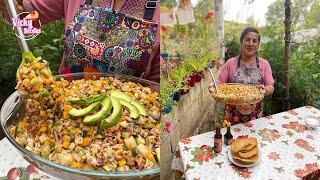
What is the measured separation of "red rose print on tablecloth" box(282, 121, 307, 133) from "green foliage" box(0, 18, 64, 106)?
61 centimetres

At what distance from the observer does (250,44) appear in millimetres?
742

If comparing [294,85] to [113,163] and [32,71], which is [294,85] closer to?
[113,163]

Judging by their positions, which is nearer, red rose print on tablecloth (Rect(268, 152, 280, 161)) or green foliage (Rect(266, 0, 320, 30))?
green foliage (Rect(266, 0, 320, 30))

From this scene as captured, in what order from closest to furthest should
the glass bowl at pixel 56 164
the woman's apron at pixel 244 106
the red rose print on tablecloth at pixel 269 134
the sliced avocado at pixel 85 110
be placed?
the glass bowl at pixel 56 164, the sliced avocado at pixel 85 110, the woman's apron at pixel 244 106, the red rose print on tablecloth at pixel 269 134

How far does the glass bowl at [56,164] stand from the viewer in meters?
0.58

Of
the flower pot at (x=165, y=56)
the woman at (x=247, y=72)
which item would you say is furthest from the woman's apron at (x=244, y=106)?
the flower pot at (x=165, y=56)

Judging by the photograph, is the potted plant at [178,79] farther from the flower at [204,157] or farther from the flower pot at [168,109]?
the flower at [204,157]

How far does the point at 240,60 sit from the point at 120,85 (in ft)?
0.90

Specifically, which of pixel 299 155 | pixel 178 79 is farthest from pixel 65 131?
Answer: pixel 299 155

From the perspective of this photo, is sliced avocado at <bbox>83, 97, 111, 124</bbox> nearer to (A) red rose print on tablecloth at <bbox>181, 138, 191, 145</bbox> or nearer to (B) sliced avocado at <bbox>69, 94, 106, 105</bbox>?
(B) sliced avocado at <bbox>69, 94, 106, 105</bbox>

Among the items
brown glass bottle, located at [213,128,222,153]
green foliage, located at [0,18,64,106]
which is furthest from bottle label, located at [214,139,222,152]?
green foliage, located at [0,18,64,106]

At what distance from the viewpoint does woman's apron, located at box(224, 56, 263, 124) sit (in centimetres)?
79

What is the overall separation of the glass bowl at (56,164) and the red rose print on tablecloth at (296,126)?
426 mm

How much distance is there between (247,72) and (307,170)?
0.29 meters
